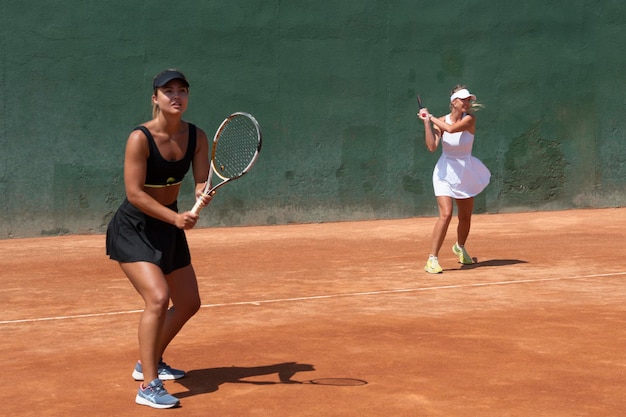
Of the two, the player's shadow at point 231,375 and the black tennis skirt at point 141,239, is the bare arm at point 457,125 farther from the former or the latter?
the black tennis skirt at point 141,239

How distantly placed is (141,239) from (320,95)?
10.1 m

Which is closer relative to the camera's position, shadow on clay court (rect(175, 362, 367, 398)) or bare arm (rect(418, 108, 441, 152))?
shadow on clay court (rect(175, 362, 367, 398))

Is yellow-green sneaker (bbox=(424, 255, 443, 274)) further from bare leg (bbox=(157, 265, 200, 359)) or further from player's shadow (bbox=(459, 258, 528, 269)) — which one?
bare leg (bbox=(157, 265, 200, 359))

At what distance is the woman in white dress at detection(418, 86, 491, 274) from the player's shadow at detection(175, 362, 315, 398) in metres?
4.03

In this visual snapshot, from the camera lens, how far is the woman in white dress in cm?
1019

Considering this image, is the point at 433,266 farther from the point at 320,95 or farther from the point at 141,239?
the point at 320,95

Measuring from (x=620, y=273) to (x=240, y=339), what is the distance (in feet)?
14.5

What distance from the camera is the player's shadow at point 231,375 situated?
5945mm

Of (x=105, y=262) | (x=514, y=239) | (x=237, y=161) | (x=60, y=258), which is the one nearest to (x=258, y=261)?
(x=105, y=262)

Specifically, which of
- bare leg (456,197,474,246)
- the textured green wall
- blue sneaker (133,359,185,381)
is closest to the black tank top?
blue sneaker (133,359,185,381)

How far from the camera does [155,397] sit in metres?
5.45

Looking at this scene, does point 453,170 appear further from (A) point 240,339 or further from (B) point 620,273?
(A) point 240,339

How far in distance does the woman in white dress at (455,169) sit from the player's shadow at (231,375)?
13.2 feet

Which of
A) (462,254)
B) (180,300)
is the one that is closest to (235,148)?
(180,300)
